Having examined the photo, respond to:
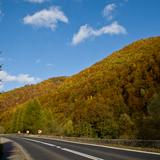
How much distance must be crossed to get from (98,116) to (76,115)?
6157 centimetres

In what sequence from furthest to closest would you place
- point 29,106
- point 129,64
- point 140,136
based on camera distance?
point 129,64 → point 29,106 → point 140,136

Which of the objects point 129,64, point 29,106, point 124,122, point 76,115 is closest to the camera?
point 124,122

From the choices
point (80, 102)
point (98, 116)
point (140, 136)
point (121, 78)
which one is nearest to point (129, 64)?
point (121, 78)

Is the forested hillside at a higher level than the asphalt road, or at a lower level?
higher

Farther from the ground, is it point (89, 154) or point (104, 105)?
point (104, 105)

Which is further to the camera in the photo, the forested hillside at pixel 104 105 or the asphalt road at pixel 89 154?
the forested hillside at pixel 104 105

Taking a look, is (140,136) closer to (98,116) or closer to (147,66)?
(98,116)

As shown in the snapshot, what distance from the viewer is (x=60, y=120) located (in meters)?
166

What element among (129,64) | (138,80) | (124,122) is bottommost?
(124,122)

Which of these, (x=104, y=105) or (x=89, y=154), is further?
(x=104, y=105)

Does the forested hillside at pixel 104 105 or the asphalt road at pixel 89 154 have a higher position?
the forested hillside at pixel 104 105

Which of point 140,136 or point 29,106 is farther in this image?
point 29,106

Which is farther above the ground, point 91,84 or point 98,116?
point 91,84

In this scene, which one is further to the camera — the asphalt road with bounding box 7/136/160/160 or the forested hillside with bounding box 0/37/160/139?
the forested hillside with bounding box 0/37/160/139
